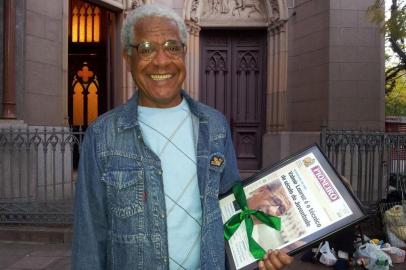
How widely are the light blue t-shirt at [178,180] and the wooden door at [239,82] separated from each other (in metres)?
9.54

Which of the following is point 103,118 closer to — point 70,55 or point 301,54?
point 301,54

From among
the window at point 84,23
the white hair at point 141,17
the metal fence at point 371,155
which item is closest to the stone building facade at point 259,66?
the window at point 84,23

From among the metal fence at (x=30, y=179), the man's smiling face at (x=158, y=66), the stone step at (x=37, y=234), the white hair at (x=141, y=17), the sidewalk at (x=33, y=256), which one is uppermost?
the white hair at (x=141, y=17)

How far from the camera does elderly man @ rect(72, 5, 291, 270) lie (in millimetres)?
1676

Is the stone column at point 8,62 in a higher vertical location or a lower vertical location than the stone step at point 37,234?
higher

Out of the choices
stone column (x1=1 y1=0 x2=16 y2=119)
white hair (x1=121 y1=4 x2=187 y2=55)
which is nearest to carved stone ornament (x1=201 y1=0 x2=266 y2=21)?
stone column (x1=1 y1=0 x2=16 y2=119)

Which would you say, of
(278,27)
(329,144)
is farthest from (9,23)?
(278,27)

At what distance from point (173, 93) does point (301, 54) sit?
30.2 ft

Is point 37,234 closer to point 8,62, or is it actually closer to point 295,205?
point 8,62

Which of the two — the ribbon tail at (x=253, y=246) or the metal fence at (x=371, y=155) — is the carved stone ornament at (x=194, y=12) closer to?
the metal fence at (x=371, y=155)

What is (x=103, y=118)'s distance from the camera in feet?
5.87

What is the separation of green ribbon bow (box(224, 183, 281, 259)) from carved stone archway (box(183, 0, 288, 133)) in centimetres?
905

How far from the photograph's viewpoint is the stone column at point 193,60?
35.3 ft

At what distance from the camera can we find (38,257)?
219 inches
